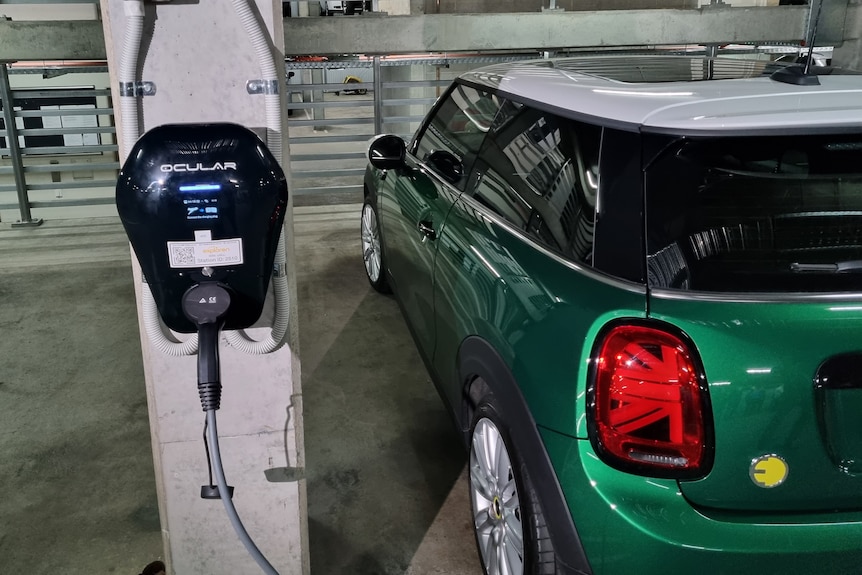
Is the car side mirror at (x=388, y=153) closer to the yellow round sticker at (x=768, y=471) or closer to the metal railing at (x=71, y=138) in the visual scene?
the yellow round sticker at (x=768, y=471)

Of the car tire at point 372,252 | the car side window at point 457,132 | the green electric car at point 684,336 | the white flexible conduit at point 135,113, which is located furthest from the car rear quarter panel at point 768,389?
the car tire at point 372,252

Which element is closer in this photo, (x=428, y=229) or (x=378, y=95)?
(x=428, y=229)

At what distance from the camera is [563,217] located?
75.5 inches

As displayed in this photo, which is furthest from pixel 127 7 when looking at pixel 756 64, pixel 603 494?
pixel 756 64

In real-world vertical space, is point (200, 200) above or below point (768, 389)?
above

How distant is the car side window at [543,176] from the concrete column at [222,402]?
2.22ft

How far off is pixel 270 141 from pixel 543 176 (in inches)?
31.8

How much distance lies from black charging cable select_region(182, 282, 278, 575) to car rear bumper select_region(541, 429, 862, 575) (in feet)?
2.44

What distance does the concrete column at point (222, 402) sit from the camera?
1592mm

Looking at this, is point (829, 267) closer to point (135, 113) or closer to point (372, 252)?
point (135, 113)

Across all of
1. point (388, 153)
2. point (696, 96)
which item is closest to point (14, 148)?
point (388, 153)

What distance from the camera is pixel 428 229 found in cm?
283

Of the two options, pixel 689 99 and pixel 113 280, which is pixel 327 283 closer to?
pixel 113 280

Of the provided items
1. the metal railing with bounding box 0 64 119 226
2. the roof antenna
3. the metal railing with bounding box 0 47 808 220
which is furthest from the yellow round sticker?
the metal railing with bounding box 0 64 119 226
